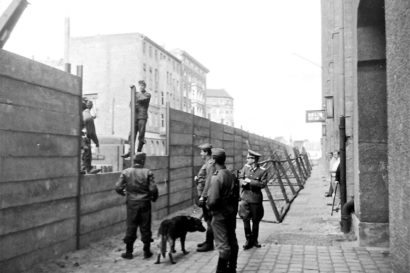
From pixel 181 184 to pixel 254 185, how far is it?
5.06 meters

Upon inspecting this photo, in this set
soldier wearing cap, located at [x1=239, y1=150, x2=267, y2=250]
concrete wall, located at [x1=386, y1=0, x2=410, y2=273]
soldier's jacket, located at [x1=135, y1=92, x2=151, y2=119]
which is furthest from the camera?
soldier's jacket, located at [x1=135, y1=92, x2=151, y2=119]

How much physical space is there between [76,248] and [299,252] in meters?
3.95

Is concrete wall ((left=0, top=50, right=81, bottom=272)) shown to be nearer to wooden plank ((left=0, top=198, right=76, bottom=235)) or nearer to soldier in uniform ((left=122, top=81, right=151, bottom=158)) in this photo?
wooden plank ((left=0, top=198, right=76, bottom=235))

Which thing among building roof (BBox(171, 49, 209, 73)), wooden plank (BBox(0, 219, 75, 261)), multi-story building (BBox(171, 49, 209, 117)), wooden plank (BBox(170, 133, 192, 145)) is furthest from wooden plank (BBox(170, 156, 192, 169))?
building roof (BBox(171, 49, 209, 73))

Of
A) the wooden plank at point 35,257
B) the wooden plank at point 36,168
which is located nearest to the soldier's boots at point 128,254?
the wooden plank at point 35,257

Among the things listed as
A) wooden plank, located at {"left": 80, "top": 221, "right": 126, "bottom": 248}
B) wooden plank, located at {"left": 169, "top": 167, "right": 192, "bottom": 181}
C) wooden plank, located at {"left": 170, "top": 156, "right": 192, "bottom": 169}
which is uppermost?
wooden plank, located at {"left": 170, "top": 156, "right": 192, "bottom": 169}

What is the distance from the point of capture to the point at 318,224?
10.8 metres

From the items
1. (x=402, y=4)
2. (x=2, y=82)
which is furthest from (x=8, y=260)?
(x=402, y=4)

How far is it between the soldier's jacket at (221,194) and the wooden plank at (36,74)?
320 centimetres

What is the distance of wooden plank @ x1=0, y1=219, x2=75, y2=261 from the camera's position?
601 cm

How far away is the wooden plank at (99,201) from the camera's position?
8.10 metres

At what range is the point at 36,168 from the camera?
671 cm

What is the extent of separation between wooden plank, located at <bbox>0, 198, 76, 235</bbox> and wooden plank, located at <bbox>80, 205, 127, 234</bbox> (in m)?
0.44

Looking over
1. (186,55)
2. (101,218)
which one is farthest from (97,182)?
(186,55)
